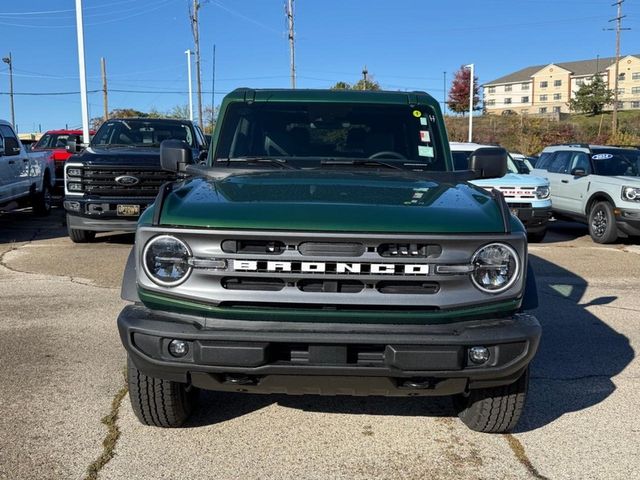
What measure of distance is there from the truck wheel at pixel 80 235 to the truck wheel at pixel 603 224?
881 centimetres

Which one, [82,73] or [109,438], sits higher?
[82,73]

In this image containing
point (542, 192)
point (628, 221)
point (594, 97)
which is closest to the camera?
point (628, 221)

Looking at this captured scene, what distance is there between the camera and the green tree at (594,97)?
218 ft

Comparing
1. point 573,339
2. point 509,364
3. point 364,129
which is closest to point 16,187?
point 364,129

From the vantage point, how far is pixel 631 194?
1123cm

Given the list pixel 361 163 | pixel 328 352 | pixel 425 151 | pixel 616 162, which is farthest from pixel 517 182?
pixel 328 352

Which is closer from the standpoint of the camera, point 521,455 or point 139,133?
point 521,455

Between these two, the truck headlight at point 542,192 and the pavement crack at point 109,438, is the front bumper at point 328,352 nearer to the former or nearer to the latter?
the pavement crack at point 109,438

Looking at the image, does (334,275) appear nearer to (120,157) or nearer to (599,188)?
(120,157)

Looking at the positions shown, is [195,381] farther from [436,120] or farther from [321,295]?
[436,120]

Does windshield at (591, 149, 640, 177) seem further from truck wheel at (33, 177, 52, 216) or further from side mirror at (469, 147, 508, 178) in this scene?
truck wheel at (33, 177, 52, 216)

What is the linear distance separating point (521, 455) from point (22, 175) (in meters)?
11.5

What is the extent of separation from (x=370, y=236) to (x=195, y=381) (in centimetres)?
108

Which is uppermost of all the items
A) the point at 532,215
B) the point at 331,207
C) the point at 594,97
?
the point at 594,97
